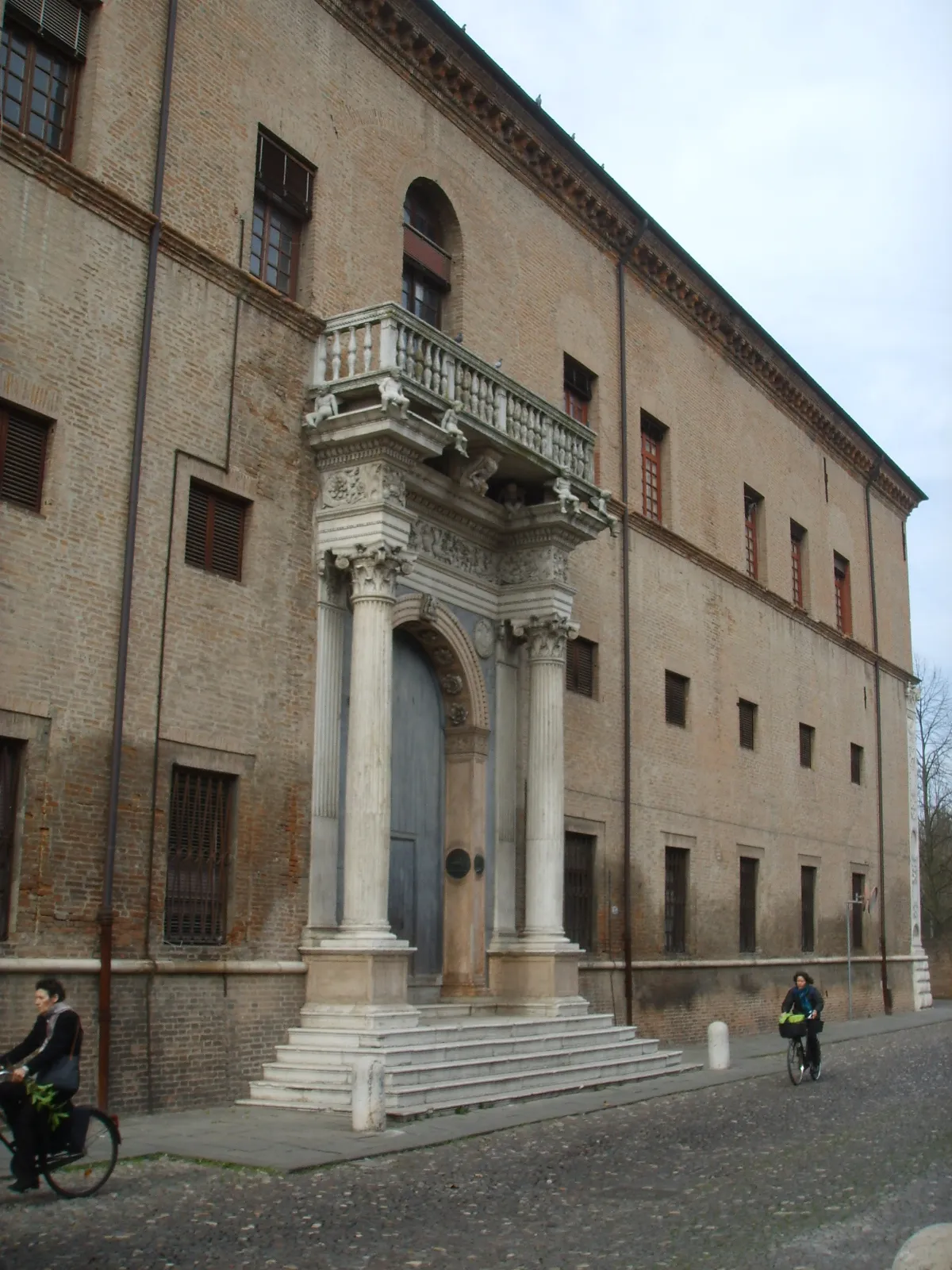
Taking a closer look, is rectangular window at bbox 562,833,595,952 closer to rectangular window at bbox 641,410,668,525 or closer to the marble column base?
the marble column base

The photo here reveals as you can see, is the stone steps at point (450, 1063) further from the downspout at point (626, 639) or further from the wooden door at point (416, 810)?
the downspout at point (626, 639)

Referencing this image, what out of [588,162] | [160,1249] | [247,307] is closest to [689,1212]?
[160,1249]

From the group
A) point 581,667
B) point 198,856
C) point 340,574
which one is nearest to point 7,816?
point 198,856

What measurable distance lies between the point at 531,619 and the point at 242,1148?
9.55 metres

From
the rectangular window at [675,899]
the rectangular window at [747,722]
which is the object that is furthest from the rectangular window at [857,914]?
the rectangular window at [675,899]

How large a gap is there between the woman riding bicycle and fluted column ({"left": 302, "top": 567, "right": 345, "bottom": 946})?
5986 mm

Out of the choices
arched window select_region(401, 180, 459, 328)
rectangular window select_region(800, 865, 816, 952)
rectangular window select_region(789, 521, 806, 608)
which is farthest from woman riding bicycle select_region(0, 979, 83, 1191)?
rectangular window select_region(789, 521, 806, 608)

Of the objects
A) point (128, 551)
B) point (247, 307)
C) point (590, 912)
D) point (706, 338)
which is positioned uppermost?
point (706, 338)

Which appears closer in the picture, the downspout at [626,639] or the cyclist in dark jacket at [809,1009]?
the cyclist in dark jacket at [809,1009]

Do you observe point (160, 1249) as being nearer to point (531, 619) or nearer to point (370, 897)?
point (370, 897)

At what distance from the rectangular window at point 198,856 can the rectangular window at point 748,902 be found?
1433 centimetres

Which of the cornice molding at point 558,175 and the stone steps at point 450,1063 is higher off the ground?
the cornice molding at point 558,175

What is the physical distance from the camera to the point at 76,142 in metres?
14.7

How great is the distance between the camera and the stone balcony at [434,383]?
1672 cm
